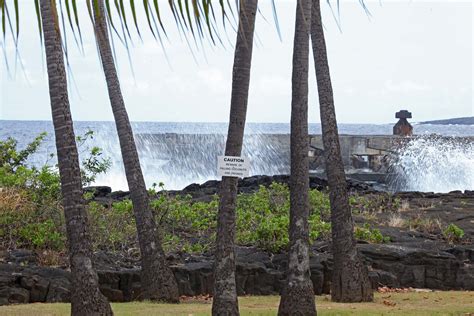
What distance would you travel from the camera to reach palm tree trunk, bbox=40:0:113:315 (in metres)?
7.46

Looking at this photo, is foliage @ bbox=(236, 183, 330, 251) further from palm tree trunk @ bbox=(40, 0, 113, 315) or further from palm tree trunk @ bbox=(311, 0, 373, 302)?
palm tree trunk @ bbox=(40, 0, 113, 315)

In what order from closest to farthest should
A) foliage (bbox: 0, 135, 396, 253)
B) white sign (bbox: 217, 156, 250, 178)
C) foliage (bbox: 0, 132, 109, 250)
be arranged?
white sign (bbox: 217, 156, 250, 178) < foliage (bbox: 0, 132, 109, 250) < foliage (bbox: 0, 135, 396, 253)

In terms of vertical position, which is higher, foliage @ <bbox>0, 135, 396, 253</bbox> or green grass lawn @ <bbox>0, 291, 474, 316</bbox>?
foliage @ <bbox>0, 135, 396, 253</bbox>

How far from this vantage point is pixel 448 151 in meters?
34.4

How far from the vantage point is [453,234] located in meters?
14.7

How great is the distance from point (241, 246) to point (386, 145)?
78.7 ft

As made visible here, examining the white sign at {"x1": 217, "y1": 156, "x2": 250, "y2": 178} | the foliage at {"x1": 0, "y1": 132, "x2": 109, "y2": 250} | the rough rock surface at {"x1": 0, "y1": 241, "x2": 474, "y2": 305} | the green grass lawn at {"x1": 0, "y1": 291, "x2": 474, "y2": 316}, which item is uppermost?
the white sign at {"x1": 217, "y1": 156, "x2": 250, "y2": 178}

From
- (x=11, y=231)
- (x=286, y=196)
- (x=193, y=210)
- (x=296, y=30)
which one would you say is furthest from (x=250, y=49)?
(x=286, y=196)

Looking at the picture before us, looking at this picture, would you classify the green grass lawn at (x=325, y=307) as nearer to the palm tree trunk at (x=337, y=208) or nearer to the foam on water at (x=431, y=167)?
the palm tree trunk at (x=337, y=208)

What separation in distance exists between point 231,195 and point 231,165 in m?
0.35

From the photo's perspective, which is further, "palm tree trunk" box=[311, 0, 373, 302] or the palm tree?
"palm tree trunk" box=[311, 0, 373, 302]

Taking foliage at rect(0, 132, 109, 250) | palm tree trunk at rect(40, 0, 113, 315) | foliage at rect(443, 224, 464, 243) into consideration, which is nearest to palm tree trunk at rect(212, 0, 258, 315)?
palm tree trunk at rect(40, 0, 113, 315)

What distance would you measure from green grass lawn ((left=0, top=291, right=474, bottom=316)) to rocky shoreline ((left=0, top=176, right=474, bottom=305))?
42cm

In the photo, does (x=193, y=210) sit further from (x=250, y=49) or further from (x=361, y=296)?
(x=250, y=49)
